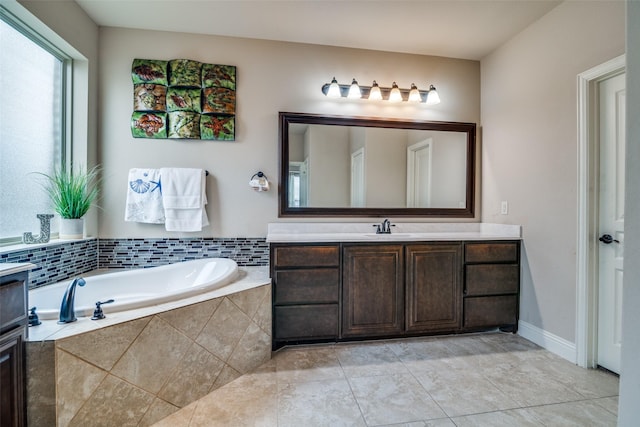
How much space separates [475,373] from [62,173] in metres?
3.08

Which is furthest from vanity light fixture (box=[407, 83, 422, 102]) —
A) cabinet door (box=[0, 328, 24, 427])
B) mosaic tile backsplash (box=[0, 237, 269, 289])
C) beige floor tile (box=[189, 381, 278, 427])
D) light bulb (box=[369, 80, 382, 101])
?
cabinet door (box=[0, 328, 24, 427])

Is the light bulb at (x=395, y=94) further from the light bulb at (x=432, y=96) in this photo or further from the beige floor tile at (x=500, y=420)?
the beige floor tile at (x=500, y=420)

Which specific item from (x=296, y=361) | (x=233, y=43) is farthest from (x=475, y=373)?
(x=233, y=43)

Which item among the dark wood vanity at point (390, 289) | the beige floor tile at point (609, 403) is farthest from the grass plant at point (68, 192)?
the beige floor tile at point (609, 403)

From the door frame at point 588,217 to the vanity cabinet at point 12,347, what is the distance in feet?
9.71

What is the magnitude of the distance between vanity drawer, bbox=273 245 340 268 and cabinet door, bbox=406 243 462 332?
1.93ft

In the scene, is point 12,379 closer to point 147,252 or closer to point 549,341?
point 147,252

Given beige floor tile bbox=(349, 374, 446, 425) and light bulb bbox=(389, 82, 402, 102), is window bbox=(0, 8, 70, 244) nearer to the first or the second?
beige floor tile bbox=(349, 374, 446, 425)

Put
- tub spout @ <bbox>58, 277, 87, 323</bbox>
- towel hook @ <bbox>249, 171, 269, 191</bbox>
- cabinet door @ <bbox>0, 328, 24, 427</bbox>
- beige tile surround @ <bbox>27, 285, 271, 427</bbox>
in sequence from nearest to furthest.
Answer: cabinet door @ <bbox>0, 328, 24, 427</bbox> → beige tile surround @ <bbox>27, 285, 271, 427</bbox> → tub spout @ <bbox>58, 277, 87, 323</bbox> → towel hook @ <bbox>249, 171, 269, 191</bbox>

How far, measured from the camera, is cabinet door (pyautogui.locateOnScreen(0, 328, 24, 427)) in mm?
1096

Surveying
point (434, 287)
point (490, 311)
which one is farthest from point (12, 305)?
point (490, 311)

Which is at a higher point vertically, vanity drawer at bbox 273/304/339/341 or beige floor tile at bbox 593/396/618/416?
vanity drawer at bbox 273/304/339/341

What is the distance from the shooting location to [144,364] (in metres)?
1.46

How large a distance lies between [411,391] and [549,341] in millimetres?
1259
